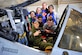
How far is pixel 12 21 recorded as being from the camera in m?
2.49

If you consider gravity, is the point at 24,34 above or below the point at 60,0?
above

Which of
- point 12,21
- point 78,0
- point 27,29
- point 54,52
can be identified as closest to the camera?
point 54,52

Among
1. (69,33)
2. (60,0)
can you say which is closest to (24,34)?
(69,33)

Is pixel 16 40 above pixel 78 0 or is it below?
above

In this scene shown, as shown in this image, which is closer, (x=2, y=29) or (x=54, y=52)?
(x=54, y=52)

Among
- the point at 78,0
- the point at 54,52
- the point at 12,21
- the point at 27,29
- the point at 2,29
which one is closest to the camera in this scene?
the point at 54,52

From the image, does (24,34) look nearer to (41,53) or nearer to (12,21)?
(12,21)

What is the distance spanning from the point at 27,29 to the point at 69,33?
69 centimetres

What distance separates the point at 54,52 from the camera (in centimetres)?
218

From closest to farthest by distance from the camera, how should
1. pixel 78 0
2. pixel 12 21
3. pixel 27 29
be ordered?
pixel 12 21
pixel 27 29
pixel 78 0

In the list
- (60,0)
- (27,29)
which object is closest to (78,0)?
(60,0)

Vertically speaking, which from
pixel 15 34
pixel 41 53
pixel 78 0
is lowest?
pixel 78 0

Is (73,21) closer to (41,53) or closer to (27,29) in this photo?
(41,53)

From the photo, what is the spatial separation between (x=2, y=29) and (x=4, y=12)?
342 millimetres
